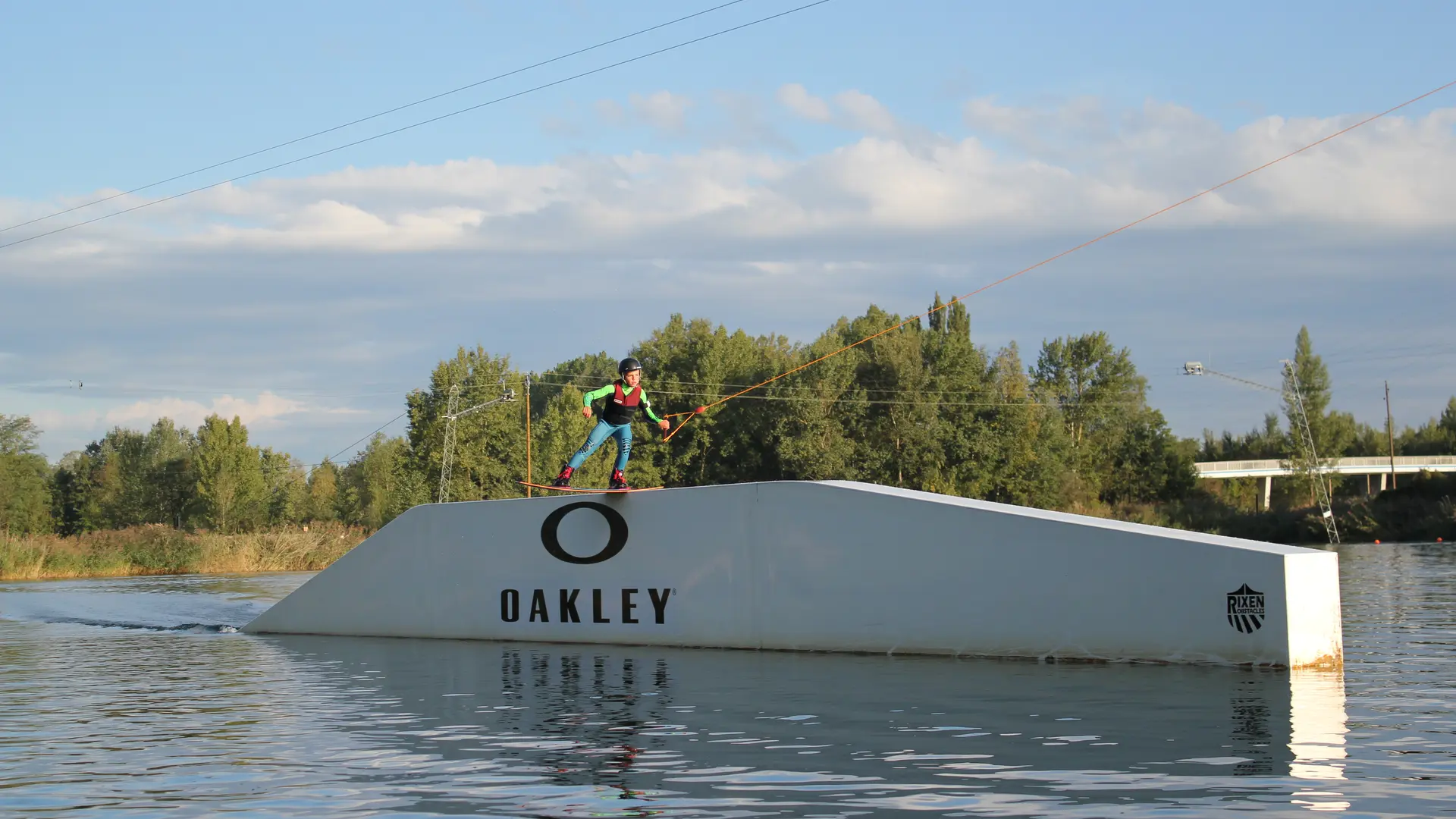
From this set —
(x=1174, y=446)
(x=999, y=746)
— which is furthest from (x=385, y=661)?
(x=1174, y=446)

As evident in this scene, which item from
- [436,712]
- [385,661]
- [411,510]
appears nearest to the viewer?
[436,712]

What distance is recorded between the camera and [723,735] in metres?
7.30

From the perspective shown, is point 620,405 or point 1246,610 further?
point 620,405

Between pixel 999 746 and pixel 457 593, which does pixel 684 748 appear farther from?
pixel 457 593

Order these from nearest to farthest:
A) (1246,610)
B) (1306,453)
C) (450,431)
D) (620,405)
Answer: (1246,610) < (620,405) < (450,431) < (1306,453)

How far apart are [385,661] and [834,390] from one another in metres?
64.3

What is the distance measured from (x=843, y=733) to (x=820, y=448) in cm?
6705

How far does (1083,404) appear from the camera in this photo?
9444 centimetres

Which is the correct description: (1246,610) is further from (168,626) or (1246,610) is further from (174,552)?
(174,552)

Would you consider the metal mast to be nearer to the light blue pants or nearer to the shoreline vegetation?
the shoreline vegetation

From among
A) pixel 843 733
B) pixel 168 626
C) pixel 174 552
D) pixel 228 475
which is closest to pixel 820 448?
pixel 228 475

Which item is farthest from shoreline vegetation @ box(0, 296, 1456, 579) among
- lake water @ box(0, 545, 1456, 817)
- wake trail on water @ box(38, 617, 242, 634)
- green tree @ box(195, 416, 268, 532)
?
lake water @ box(0, 545, 1456, 817)

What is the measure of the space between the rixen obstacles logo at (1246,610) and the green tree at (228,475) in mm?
62963

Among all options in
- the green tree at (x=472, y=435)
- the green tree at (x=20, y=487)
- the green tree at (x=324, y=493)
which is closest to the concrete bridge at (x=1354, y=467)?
the green tree at (x=472, y=435)
